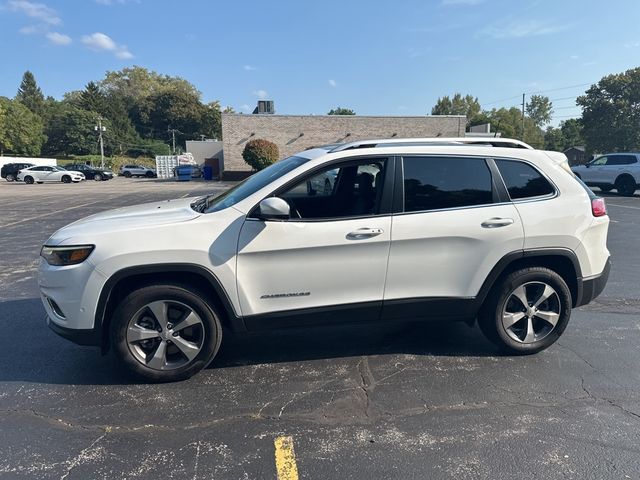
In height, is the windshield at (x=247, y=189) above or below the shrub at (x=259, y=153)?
below

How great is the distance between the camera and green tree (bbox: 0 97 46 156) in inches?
2707

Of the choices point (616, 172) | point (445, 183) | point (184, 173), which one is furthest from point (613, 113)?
point (445, 183)

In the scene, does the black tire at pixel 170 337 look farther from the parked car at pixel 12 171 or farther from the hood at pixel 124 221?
the parked car at pixel 12 171

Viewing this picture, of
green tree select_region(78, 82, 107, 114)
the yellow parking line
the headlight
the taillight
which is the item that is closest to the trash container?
the headlight

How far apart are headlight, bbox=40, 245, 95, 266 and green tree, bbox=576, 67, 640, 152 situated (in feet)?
206

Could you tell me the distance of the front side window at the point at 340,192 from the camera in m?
3.75

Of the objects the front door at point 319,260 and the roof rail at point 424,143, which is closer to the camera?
the front door at point 319,260

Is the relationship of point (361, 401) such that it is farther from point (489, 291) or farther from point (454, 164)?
point (454, 164)

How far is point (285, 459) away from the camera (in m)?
2.71

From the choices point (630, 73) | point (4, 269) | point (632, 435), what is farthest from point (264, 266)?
point (630, 73)

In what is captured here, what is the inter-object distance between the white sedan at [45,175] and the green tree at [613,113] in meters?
57.2

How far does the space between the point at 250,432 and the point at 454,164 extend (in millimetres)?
2655

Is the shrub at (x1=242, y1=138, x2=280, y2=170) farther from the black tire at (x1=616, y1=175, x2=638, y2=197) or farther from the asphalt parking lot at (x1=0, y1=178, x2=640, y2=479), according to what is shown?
the asphalt parking lot at (x1=0, y1=178, x2=640, y2=479)

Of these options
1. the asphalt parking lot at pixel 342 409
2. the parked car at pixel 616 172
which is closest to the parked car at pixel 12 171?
the parked car at pixel 616 172
